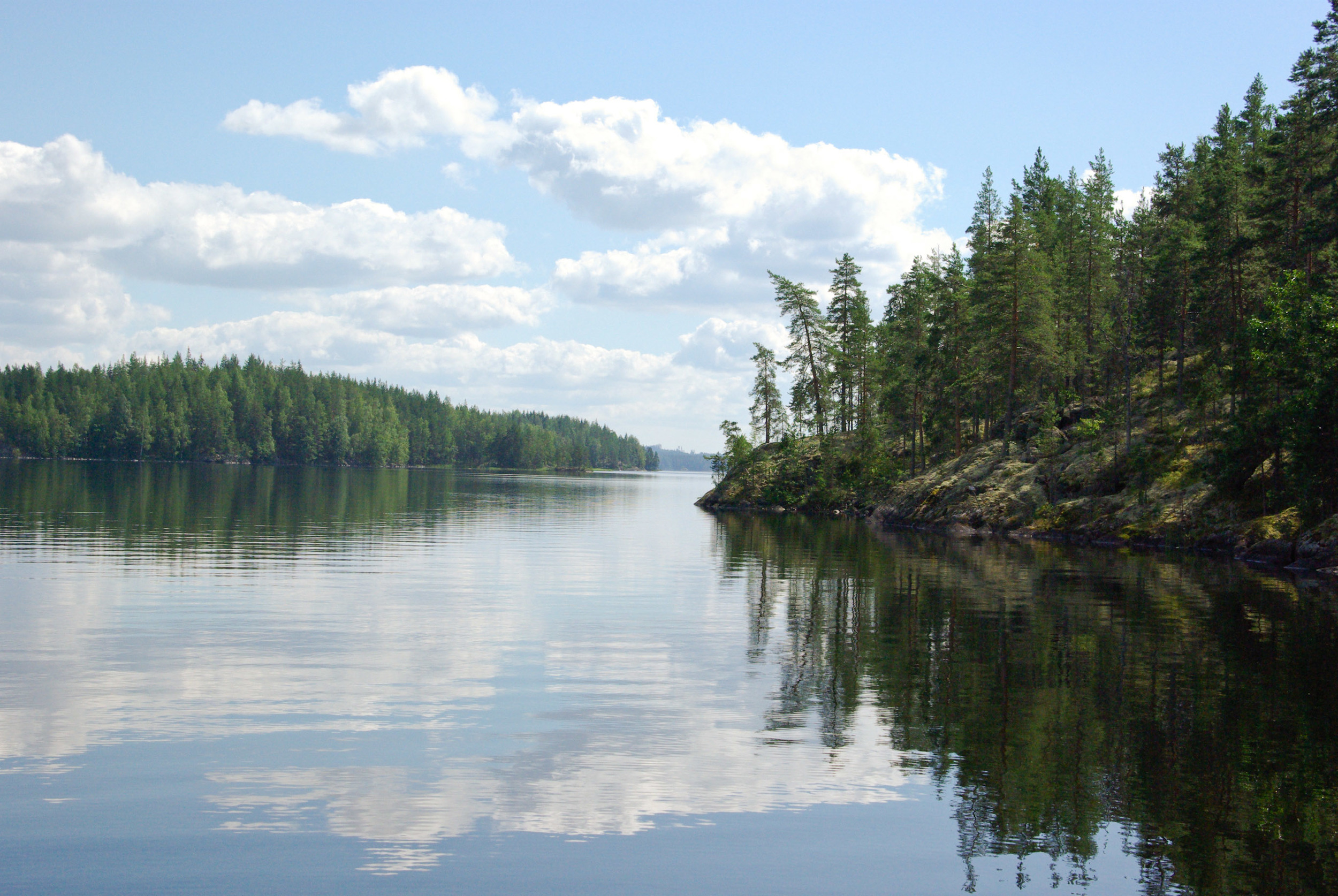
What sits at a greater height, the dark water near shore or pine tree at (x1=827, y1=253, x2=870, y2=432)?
pine tree at (x1=827, y1=253, x2=870, y2=432)

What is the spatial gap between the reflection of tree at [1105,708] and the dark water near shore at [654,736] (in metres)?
0.07

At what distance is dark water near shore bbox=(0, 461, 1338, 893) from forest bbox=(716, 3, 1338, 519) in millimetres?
17566

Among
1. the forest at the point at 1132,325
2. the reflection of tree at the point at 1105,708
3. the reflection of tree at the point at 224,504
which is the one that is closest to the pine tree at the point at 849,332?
the forest at the point at 1132,325

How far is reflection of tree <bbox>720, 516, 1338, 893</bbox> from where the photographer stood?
421 inches

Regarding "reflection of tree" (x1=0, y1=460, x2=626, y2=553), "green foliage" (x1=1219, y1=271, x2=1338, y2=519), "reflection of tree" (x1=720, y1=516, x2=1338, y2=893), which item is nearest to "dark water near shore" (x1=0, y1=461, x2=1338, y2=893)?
"reflection of tree" (x1=720, y1=516, x2=1338, y2=893)

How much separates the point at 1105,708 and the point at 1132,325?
65.8 m

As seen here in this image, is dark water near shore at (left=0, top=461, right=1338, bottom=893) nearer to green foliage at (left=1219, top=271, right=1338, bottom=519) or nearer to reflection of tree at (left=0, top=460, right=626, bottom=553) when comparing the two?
green foliage at (left=1219, top=271, right=1338, bottom=519)

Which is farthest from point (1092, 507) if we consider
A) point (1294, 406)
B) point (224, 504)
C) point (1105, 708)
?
point (224, 504)

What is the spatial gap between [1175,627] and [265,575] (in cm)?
2805

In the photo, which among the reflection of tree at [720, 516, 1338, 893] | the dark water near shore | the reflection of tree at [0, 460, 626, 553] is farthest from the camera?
the reflection of tree at [0, 460, 626, 553]

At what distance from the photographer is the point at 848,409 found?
105438 mm

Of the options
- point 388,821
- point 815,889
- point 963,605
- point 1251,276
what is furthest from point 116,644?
point 1251,276

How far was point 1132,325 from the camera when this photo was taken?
244 ft

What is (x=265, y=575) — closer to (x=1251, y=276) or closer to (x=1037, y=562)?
(x=1037, y=562)
